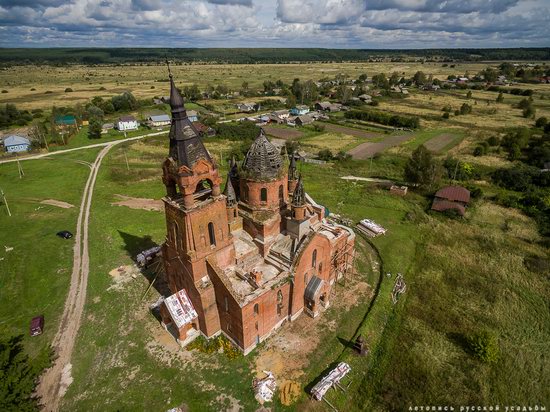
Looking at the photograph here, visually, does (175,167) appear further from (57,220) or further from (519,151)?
(519,151)

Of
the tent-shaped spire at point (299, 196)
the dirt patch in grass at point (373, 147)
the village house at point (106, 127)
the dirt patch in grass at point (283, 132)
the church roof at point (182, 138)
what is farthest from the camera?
the village house at point (106, 127)

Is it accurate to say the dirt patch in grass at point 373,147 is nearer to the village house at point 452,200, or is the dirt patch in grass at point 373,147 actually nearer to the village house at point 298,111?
the village house at point 452,200

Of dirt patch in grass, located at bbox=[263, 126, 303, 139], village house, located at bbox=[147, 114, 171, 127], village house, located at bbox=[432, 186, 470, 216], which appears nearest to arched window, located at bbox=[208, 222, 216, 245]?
village house, located at bbox=[432, 186, 470, 216]

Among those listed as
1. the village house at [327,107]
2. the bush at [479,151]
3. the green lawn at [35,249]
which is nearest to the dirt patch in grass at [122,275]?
the green lawn at [35,249]

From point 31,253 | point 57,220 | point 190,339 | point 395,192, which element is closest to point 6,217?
point 57,220

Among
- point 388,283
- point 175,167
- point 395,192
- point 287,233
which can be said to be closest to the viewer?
point 175,167

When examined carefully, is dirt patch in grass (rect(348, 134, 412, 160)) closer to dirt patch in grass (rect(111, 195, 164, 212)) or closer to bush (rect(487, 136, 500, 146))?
bush (rect(487, 136, 500, 146))
